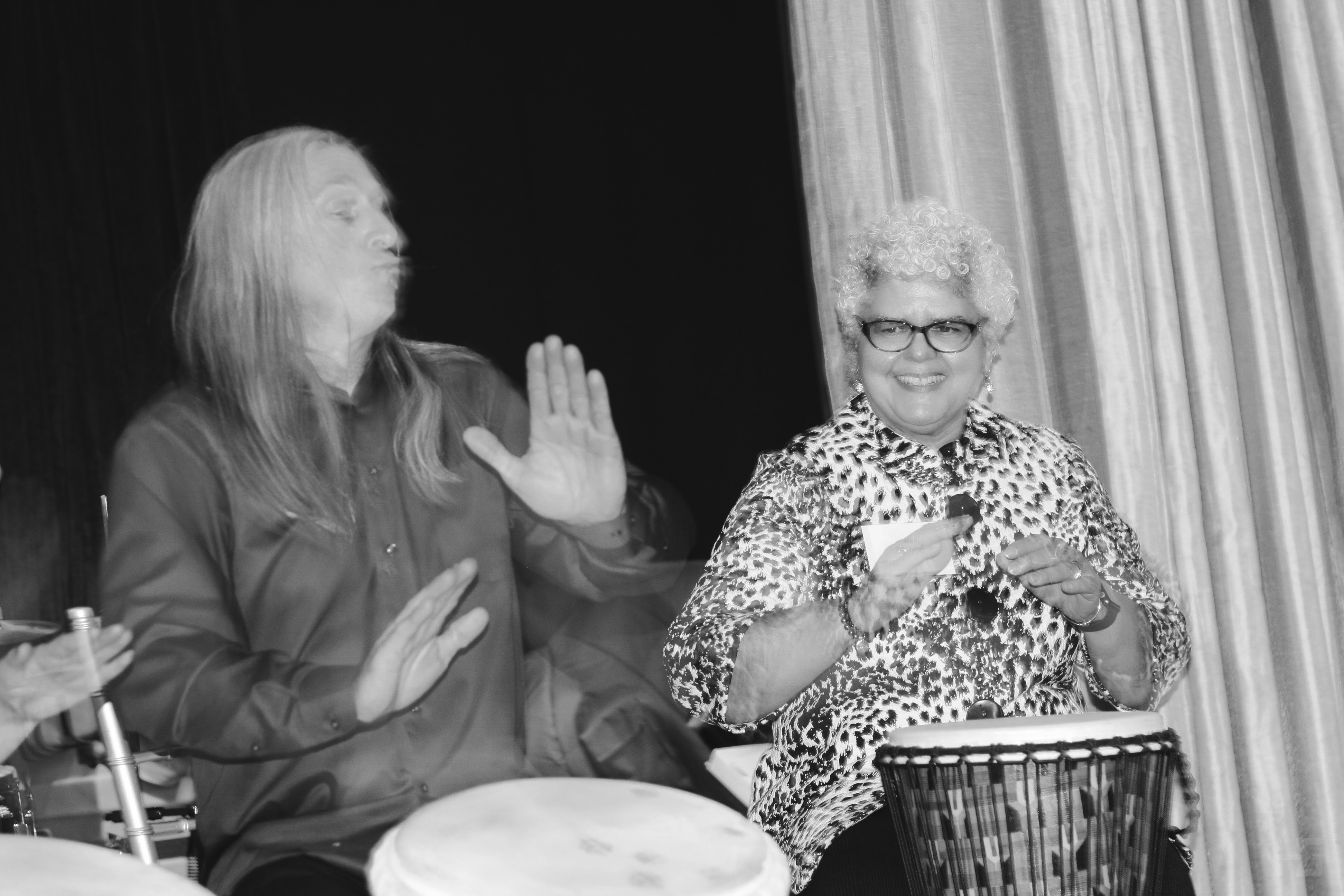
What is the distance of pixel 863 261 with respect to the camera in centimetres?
186

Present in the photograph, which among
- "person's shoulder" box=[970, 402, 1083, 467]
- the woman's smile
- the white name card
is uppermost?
the woman's smile

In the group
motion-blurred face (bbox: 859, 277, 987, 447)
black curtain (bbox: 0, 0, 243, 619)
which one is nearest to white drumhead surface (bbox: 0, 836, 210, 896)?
black curtain (bbox: 0, 0, 243, 619)

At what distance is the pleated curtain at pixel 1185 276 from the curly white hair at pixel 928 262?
6.7 inches

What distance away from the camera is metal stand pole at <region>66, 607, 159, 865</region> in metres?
1.37

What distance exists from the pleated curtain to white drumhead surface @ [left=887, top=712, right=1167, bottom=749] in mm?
663

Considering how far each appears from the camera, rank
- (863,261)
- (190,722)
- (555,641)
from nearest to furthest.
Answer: (190,722)
(555,641)
(863,261)

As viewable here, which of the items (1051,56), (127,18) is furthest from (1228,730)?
(127,18)

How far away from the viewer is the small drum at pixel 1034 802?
4.73 ft

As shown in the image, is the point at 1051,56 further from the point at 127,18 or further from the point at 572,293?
the point at 127,18

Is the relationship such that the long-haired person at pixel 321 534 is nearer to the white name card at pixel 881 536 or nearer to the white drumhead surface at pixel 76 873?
the white name card at pixel 881 536

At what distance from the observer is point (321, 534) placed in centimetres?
154

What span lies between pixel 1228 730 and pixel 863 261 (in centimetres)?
92

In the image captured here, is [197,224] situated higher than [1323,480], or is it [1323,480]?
[197,224]

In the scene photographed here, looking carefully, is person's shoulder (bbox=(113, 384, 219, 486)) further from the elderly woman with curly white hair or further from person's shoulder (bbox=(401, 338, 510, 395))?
the elderly woman with curly white hair
